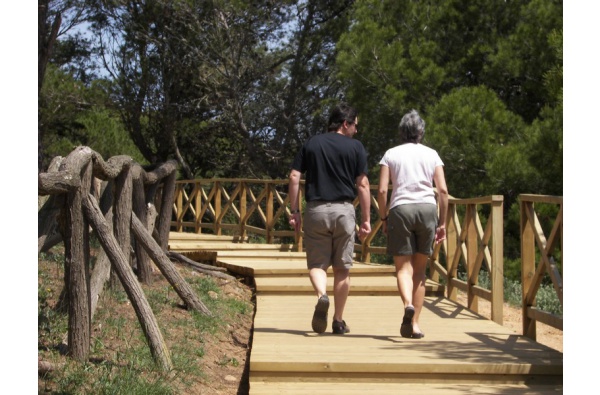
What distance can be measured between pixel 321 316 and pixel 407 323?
60 cm

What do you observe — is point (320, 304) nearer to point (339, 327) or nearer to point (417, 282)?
point (339, 327)

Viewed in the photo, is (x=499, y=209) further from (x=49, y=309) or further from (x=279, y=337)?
(x=49, y=309)

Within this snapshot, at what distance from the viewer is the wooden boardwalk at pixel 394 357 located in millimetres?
5773

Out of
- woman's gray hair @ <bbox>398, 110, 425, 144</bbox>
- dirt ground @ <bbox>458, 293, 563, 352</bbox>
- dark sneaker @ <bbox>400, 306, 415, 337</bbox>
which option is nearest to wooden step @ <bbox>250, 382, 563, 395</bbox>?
dark sneaker @ <bbox>400, 306, 415, 337</bbox>

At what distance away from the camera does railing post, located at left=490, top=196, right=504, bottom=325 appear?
767cm

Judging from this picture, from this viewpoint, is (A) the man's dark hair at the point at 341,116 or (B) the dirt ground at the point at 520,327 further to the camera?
(B) the dirt ground at the point at 520,327

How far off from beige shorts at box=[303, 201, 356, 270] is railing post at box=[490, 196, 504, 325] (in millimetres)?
1394

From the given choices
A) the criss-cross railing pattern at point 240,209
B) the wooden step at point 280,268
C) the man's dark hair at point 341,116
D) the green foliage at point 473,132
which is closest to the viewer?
the man's dark hair at point 341,116

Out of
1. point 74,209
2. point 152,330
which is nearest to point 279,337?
point 152,330

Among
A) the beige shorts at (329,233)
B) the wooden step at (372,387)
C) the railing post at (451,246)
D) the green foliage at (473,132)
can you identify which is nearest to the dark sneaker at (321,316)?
the beige shorts at (329,233)

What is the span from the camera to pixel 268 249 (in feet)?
42.3

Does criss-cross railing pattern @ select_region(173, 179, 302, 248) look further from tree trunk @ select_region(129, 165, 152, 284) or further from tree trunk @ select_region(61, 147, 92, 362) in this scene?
tree trunk @ select_region(61, 147, 92, 362)

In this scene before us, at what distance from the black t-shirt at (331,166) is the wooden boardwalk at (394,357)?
3.36 ft

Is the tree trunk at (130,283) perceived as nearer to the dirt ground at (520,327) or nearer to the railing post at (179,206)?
the dirt ground at (520,327)
